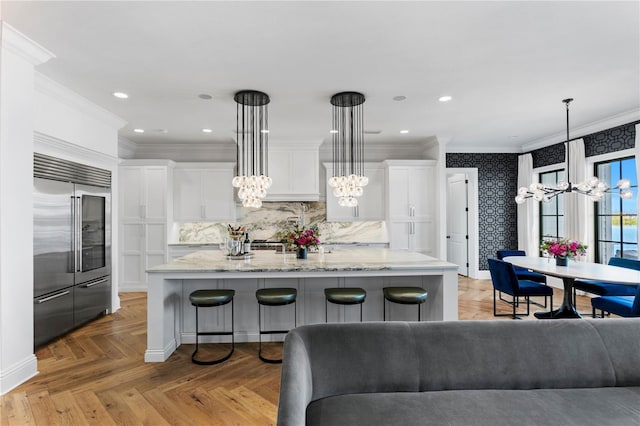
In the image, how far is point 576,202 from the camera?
5.47m

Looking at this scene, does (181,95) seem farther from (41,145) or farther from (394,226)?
(394,226)

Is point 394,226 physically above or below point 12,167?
below

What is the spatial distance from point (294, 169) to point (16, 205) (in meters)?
3.99

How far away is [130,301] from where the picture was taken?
5.27m

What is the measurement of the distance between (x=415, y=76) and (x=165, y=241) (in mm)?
4801

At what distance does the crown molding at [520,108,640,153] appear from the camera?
460 cm

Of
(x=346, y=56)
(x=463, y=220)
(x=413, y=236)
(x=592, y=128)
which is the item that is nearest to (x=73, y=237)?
(x=346, y=56)

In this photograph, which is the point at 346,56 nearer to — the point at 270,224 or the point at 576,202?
the point at 270,224

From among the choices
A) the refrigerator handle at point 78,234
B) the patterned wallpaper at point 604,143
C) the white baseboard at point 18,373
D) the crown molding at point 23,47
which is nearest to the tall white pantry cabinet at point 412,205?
the patterned wallpaper at point 604,143

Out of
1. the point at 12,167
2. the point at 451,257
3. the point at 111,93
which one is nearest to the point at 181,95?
the point at 111,93

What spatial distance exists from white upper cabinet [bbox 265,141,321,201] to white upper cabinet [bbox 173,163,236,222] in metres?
0.81

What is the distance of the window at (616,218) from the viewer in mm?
4887

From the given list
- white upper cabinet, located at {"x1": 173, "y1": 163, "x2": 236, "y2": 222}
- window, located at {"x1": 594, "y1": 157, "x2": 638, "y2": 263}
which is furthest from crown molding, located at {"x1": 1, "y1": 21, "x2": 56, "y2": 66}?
window, located at {"x1": 594, "y1": 157, "x2": 638, "y2": 263}

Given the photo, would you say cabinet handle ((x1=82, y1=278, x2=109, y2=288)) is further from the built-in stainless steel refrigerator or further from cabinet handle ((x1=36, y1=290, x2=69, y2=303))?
cabinet handle ((x1=36, y1=290, x2=69, y2=303))
